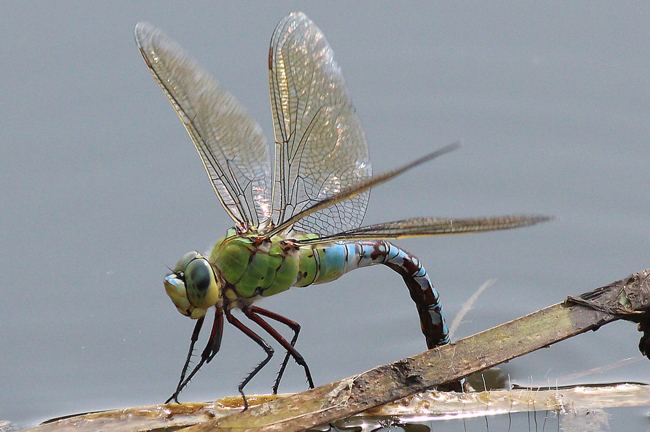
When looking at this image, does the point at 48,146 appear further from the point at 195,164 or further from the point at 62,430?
the point at 62,430


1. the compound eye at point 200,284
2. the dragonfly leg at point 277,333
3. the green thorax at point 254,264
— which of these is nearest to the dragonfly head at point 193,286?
the compound eye at point 200,284

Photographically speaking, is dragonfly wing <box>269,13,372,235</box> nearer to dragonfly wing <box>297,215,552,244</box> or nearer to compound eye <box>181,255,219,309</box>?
dragonfly wing <box>297,215,552,244</box>

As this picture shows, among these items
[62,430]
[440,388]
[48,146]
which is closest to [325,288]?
[440,388]

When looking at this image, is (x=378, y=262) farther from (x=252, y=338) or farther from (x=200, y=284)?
(x=200, y=284)

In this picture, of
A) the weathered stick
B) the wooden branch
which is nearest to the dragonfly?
the wooden branch

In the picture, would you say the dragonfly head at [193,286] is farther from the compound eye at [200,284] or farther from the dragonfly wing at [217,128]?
the dragonfly wing at [217,128]

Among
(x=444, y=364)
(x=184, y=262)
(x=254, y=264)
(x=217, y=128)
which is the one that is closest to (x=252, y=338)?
(x=254, y=264)

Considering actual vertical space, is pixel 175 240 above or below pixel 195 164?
below
